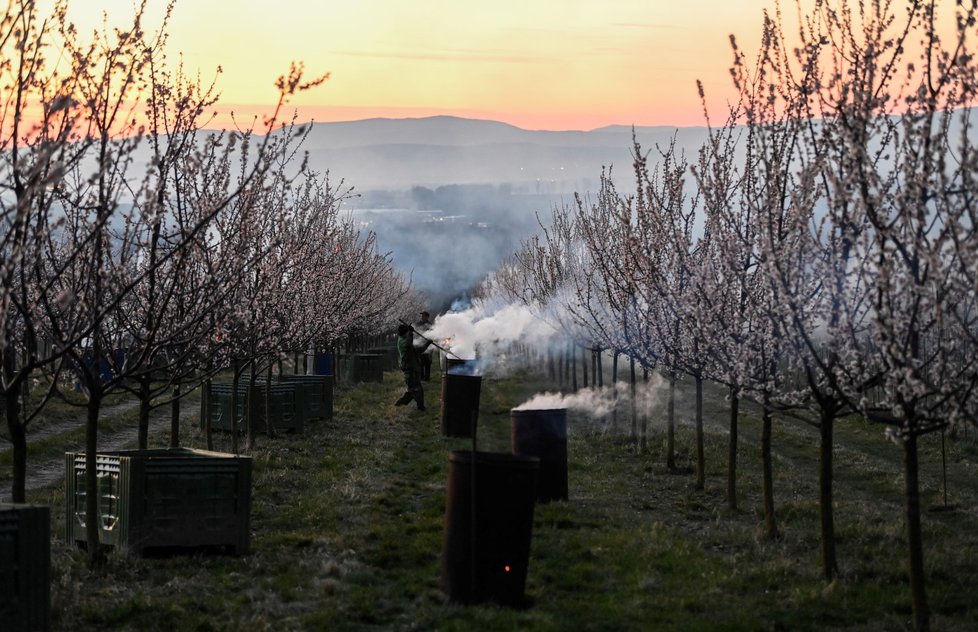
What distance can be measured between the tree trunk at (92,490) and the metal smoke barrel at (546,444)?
21.4ft

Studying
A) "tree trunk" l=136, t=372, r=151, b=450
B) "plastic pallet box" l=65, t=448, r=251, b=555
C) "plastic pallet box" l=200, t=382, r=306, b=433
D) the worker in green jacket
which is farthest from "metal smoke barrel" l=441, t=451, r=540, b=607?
the worker in green jacket

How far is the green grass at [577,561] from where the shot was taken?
1061cm

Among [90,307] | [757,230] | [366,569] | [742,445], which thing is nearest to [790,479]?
[742,445]

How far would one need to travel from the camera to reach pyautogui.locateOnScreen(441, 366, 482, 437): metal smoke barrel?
2723cm

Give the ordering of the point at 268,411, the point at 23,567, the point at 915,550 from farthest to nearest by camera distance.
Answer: the point at 268,411, the point at 915,550, the point at 23,567

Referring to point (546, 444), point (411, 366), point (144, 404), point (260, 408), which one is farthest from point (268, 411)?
point (411, 366)

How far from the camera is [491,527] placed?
425 inches

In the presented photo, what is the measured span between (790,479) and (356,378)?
26.8 meters

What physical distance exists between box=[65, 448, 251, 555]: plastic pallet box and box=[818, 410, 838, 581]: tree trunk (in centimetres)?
621

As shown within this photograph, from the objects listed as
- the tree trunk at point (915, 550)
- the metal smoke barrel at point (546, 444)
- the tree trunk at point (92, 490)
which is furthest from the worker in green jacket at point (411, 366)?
the tree trunk at point (915, 550)

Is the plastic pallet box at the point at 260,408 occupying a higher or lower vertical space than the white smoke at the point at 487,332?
lower

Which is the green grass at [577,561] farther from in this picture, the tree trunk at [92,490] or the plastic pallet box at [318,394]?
the plastic pallet box at [318,394]

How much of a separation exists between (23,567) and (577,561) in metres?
6.18

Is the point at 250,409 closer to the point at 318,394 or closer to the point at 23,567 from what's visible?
the point at 318,394
